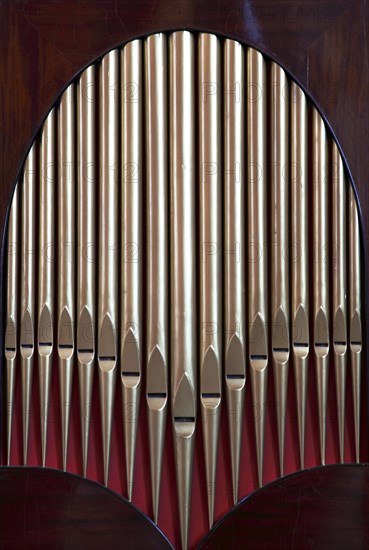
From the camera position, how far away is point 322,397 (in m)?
2.61

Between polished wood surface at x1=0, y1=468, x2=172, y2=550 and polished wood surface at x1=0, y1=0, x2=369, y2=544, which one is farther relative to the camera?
polished wood surface at x1=0, y1=0, x2=369, y2=544

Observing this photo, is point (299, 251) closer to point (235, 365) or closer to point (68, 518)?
point (235, 365)

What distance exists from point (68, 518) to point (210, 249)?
94cm

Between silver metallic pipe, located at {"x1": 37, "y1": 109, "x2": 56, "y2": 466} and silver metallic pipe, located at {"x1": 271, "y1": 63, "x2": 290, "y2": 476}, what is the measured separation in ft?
2.31

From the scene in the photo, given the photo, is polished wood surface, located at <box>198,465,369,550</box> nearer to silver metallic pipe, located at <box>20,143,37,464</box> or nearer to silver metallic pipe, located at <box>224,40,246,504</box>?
silver metallic pipe, located at <box>224,40,246,504</box>

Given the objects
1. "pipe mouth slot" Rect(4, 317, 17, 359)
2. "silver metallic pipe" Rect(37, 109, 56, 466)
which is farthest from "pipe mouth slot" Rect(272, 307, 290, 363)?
"pipe mouth slot" Rect(4, 317, 17, 359)

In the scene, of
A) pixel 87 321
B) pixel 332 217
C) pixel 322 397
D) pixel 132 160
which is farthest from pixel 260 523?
pixel 132 160

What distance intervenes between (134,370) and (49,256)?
45 centimetres

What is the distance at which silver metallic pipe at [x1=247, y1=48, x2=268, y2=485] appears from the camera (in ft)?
8.54

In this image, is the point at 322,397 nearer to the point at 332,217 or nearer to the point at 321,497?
the point at 321,497

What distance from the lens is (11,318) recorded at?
2.61 meters

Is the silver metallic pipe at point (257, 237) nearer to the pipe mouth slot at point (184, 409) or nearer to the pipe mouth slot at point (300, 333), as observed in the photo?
the pipe mouth slot at point (300, 333)

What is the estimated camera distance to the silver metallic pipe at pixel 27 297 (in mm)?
2604

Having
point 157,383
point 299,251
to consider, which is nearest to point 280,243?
point 299,251
